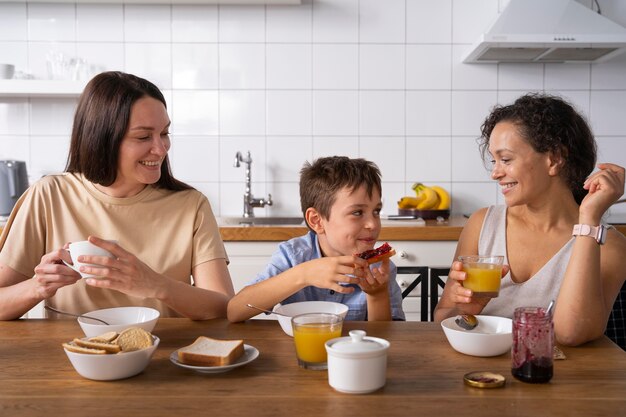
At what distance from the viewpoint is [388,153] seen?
3.52 meters

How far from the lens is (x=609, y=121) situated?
3.46 m

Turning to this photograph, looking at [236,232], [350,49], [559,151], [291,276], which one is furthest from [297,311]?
[350,49]

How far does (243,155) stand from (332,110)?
1.81 ft

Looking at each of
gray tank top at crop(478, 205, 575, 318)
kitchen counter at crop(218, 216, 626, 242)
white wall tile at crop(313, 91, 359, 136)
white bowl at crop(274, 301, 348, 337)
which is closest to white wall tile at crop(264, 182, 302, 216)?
white wall tile at crop(313, 91, 359, 136)

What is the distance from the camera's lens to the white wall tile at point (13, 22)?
3.46 m

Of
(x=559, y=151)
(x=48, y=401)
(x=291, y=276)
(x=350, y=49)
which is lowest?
(x=48, y=401)

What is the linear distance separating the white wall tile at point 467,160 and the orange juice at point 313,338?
8.17 ft

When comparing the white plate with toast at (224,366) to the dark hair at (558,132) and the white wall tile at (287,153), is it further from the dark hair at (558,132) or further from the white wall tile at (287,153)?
the white wall tile at (287,153)

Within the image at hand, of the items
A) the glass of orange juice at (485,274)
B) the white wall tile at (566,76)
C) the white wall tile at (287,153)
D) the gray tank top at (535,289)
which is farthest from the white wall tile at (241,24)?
the glass of orange juice at (485,274)

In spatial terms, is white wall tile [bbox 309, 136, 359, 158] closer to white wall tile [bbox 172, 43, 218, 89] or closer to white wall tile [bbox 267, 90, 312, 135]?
white wall tile [bbox 267, 90, 312, 135]

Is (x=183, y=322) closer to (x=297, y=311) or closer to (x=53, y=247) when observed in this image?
(x=297, y=311)

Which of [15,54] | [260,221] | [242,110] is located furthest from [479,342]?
[15,54]

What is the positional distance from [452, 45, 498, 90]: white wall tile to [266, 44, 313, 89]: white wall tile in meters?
0.80

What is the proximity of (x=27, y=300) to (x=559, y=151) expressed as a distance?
142cm
